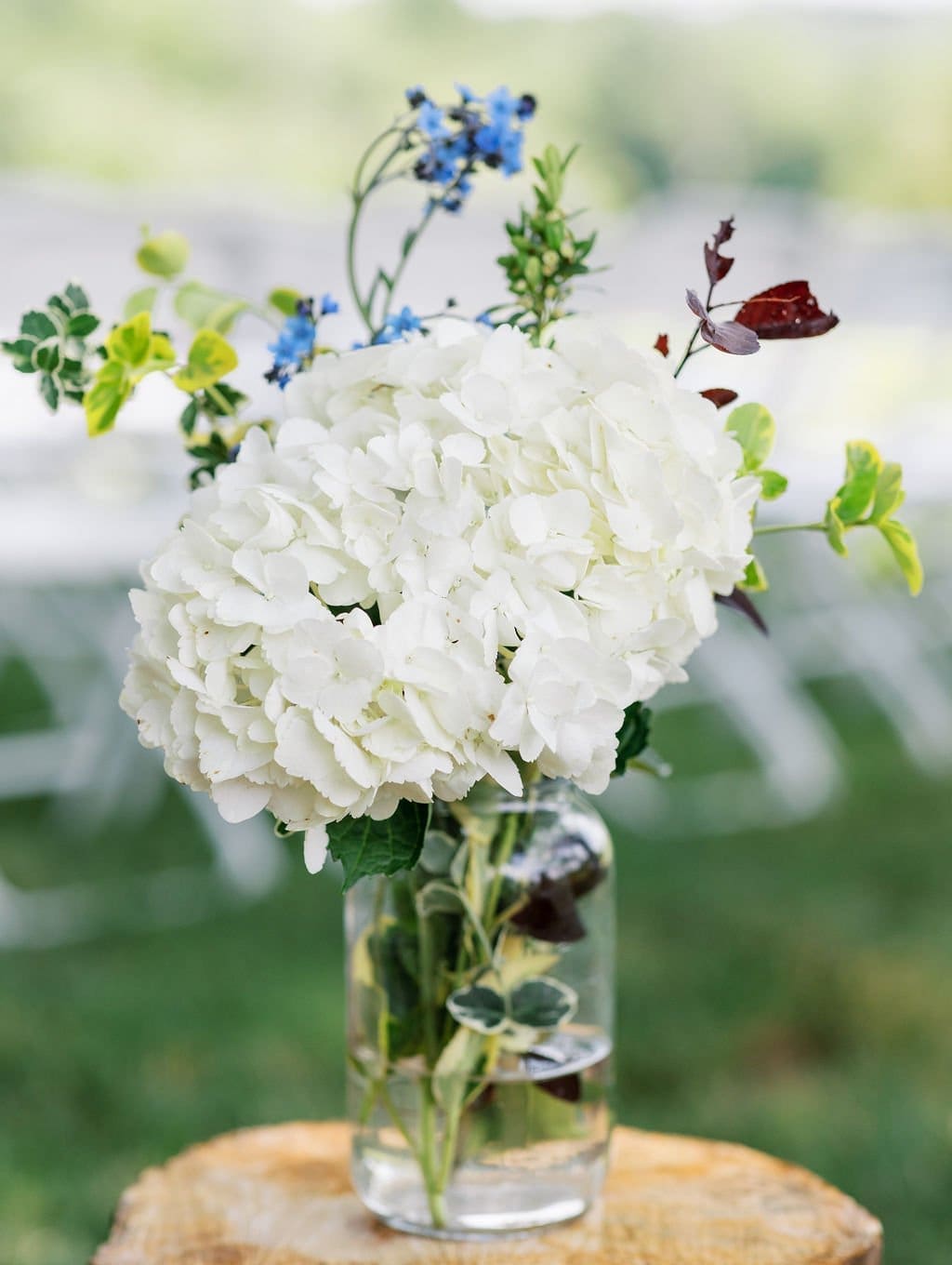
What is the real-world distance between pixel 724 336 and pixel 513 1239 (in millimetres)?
584

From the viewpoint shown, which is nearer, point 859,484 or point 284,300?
point 859,484

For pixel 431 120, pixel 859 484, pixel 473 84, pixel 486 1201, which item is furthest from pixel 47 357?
pixel 473 84

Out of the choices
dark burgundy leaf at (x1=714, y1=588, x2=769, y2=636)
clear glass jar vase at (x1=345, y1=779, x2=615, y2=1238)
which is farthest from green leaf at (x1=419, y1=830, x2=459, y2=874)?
dark burgundy leaf at (x1=714, y1=588, x2=769, y2=636)

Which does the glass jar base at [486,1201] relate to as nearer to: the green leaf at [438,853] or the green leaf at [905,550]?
the green leaf at [438,853]

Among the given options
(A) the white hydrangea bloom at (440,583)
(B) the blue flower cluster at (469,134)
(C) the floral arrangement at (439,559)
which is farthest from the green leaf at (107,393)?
(B) the blue flower cluster at (469,134)

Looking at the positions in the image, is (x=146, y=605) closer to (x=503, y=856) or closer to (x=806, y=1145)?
(x=503, y=856)

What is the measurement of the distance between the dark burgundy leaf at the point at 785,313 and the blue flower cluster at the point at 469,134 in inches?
7.4

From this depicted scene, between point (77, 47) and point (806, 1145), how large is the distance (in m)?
13.4

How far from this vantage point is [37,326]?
2.98 ft

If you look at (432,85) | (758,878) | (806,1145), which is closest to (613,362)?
(806,1145)

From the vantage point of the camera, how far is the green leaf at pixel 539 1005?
0.94 meters

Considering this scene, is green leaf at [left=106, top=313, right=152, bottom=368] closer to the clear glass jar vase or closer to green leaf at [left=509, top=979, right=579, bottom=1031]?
the clear glass jar vase

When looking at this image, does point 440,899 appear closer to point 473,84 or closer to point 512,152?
point 512,152

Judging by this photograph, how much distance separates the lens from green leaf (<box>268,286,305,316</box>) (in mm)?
1006
